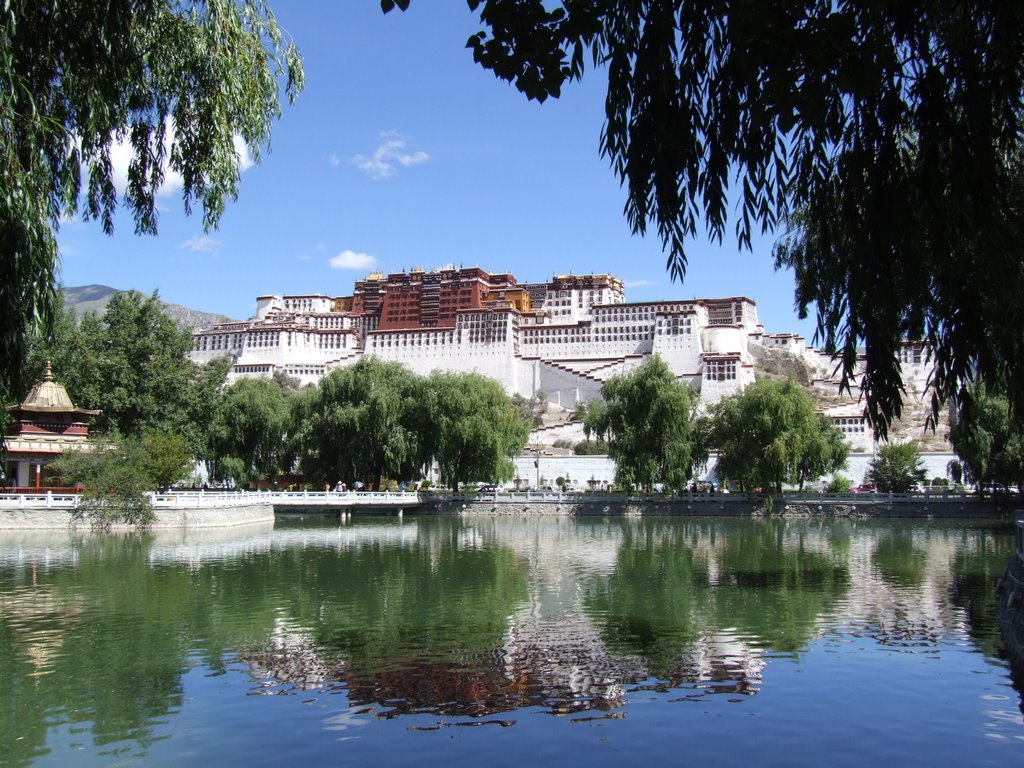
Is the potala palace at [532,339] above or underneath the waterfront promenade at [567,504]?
above

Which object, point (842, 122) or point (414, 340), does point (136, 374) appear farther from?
point (414, 340)

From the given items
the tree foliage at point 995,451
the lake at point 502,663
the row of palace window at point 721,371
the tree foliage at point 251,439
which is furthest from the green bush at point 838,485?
the row of palace window at point 721,371

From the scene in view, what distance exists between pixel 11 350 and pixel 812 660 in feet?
31.3

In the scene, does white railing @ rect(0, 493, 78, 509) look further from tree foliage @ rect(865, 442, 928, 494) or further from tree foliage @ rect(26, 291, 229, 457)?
tree foliage @ rect(865, 442, 928, 494)

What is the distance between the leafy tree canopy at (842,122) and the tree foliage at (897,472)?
41886mm

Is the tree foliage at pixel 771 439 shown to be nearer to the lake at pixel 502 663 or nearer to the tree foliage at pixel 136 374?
the lake at pixel 502 663

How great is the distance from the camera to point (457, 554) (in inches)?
961

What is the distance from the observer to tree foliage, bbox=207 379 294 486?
43062 mm

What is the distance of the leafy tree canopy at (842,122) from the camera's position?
11.4 ft

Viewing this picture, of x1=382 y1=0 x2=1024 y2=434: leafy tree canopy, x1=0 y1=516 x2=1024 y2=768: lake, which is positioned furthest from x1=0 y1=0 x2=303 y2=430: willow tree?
x1=0 y1=516 x2=1024 y2=768: lake

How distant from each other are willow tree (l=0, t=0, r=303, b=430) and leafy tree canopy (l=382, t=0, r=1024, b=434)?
2.75 m

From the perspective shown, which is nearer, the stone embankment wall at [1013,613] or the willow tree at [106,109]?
the willow tree at [106,109]

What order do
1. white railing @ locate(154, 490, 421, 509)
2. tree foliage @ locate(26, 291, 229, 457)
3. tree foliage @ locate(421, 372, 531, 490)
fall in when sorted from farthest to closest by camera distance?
tree foliage @ locate(421, 372, 531, 490)
tree foliage @ locate(26, 291, 229, 457)
white railing @ locate(154, 490, 421, 509)

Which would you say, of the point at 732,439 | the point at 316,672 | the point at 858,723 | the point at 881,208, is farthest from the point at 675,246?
the point at 732,439
